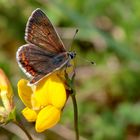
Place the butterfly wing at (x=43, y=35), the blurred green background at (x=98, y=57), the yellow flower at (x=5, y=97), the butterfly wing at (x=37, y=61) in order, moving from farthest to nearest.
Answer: the blurred green background at (x=98, y=57)
the yellow flower at (x=5, y=97)
the butterfly wing at (x=43, y=35)
the butterfly wing at (x=37, y=61)

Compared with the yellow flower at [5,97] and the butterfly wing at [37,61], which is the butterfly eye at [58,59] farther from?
the yellow flower at [5,97]

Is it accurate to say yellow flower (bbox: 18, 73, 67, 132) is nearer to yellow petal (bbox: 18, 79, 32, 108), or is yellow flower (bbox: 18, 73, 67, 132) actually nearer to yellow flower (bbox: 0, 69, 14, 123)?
yellow petal (bbox: 18, 79, 32, 108)

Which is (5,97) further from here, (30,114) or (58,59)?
(58,59)

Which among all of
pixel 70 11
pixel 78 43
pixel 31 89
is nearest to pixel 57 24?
pixel 78 43

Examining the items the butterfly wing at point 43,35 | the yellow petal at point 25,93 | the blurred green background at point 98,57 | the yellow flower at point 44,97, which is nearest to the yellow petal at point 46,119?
the yellow flower at point 44,97

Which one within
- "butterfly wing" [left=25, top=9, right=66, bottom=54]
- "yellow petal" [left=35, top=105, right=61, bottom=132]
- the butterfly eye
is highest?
"butterfly wing" [left=25, top=9, right=66, bottom=54]

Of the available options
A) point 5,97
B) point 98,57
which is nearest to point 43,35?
point 5,97

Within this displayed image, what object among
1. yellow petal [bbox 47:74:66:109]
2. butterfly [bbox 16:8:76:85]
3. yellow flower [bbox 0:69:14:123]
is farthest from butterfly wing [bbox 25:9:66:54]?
yellow flower [bbox 0:69:14:123]
